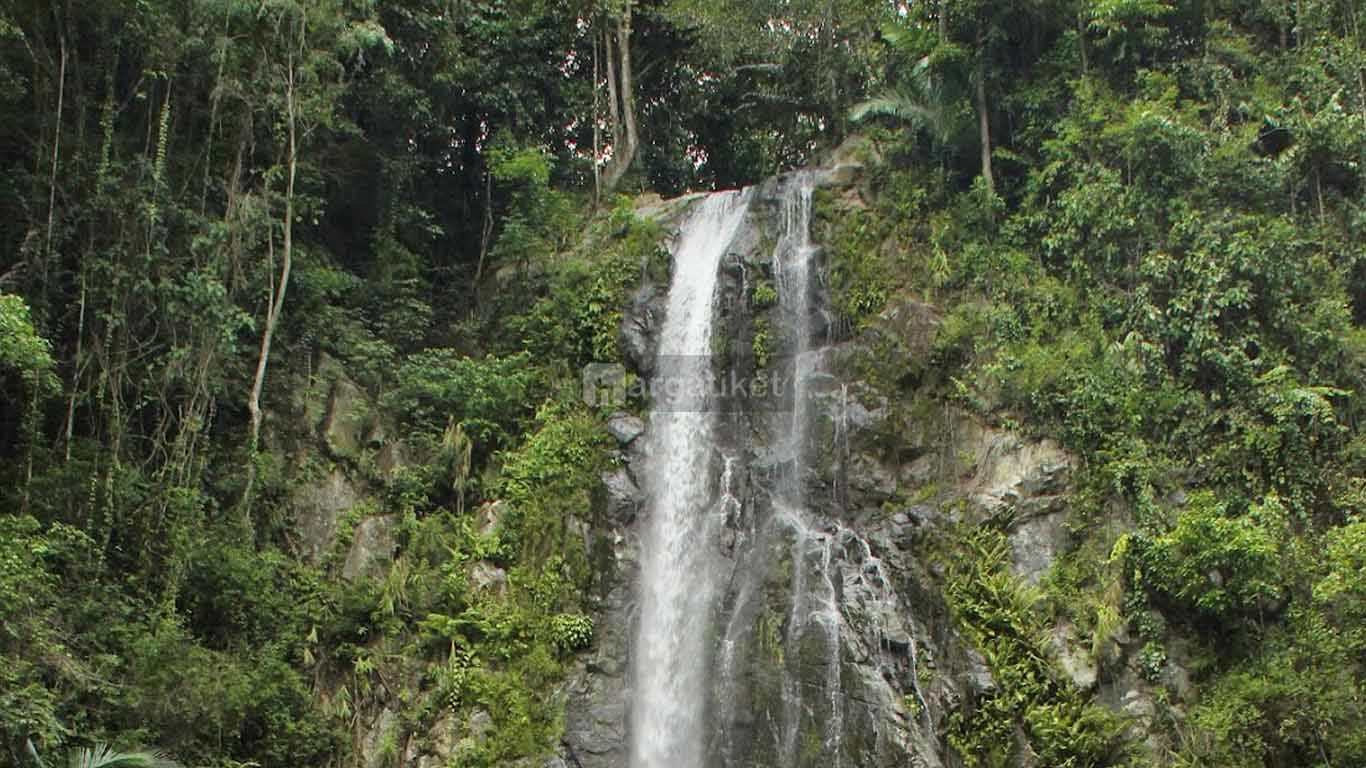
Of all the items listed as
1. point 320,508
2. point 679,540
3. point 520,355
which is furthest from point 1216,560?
point 320,508

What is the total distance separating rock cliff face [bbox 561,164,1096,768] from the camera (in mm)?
12242

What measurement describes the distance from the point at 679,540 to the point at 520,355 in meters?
4.24

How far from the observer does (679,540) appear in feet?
48.7

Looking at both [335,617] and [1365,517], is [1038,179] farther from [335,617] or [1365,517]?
[335,617]

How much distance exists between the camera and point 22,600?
10.0m

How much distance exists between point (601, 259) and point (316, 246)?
4625 mm

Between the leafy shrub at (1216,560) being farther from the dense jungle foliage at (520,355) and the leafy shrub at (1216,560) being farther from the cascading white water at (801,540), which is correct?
the cascading white water at (801,540)

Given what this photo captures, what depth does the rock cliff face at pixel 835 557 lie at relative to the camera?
12.2 meters

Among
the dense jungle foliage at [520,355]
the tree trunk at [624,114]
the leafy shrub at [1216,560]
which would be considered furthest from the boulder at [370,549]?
the tree trunk at [624,114]

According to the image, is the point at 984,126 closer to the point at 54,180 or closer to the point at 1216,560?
the point at 1216,560

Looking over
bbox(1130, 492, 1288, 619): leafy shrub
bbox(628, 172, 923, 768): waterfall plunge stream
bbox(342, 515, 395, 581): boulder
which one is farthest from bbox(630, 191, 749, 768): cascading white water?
bbox(1130, 492, 1288, 619): leafy shrub

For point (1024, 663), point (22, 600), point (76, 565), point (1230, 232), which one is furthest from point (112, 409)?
point (1230, 232)

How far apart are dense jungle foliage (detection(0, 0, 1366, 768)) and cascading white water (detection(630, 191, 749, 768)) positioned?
0.87 metres

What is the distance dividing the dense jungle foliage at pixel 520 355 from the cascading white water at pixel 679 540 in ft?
2.87
